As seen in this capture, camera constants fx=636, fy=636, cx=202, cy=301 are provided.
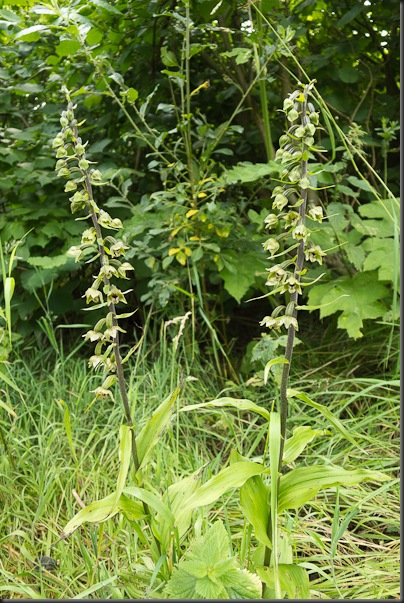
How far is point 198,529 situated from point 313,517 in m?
0.56

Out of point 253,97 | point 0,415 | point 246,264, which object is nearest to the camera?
point 0,415

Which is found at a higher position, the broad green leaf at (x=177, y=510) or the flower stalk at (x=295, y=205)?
the flower stalk at (x=295, y=205)

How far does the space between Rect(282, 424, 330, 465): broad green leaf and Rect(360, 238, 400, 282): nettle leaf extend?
1.11 metres

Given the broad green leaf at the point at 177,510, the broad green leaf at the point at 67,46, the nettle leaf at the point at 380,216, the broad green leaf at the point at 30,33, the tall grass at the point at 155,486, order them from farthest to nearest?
the nettle leaf at the point at 380,216
the broad green leaf at the point at 67,46
the broad green leaf at the point at 30,33
the tall grass at the point at 155,486
the broad green leaf at the point at 177,510

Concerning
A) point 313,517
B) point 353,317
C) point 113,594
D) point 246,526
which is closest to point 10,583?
point 113,594

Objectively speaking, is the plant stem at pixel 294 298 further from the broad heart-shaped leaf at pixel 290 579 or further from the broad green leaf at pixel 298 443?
the broad heart-shaped leaf at pixel 290 579

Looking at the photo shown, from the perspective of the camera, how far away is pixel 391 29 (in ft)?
10.1

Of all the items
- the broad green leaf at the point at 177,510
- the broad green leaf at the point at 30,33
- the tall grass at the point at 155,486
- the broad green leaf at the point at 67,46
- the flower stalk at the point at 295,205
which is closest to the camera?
the flower stalk at the point at 295,205

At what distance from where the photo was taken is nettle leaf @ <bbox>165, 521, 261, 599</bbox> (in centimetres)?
137

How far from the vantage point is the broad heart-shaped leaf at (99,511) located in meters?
1.46

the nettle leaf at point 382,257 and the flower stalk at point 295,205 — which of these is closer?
the flower stalk at point 295,205

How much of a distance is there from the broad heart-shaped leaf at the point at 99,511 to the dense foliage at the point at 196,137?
3.60 ft

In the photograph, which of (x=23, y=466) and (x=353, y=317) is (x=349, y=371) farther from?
(x=23, y=466)

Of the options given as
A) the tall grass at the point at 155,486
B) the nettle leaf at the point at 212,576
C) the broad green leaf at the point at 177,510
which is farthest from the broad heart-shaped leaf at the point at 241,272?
the nettle leaf at the point at 212,576
